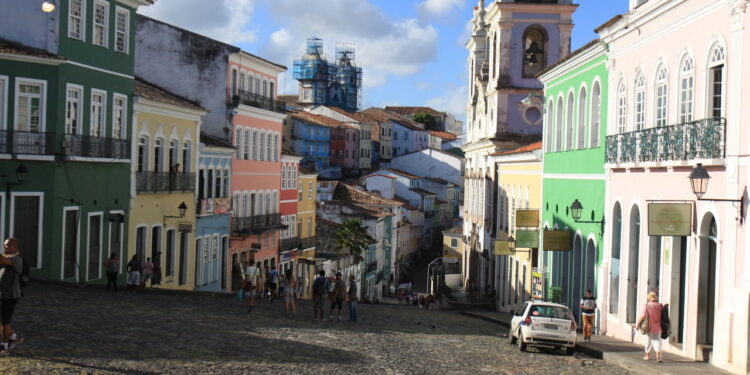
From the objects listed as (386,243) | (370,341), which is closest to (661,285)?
(370,341)

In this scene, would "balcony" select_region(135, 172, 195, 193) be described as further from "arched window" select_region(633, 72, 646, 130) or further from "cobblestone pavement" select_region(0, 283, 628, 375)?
"arched window" select_region(633, 72, 646, 130)

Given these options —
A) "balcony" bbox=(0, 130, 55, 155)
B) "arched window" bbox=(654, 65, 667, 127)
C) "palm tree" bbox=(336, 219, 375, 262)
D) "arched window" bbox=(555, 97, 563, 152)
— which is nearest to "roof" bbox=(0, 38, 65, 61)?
"balcony" bbox=(0, 130, 55, 155)

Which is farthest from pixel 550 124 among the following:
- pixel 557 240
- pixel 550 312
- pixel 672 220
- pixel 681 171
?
pixel 672 220

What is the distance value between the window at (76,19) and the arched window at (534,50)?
2609cm

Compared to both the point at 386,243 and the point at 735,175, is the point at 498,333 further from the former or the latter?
the point at 386,243

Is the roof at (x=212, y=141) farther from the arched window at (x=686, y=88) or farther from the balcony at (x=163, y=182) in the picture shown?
the arched window at (x=686, y=88)

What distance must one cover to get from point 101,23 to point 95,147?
3.62m

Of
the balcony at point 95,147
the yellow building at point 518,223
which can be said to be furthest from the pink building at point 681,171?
the balcony at point 95,147

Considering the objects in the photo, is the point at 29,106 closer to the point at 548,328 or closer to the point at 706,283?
the point at 548,328

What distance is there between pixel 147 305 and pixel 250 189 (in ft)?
79.3

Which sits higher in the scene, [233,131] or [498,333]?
[233,131]

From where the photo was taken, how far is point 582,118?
101 ft

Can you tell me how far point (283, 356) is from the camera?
1733 cm

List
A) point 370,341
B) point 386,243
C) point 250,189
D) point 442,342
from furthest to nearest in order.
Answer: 1. point 386,243
2. point 250,189
3. point 442,342
4. point 370,341
